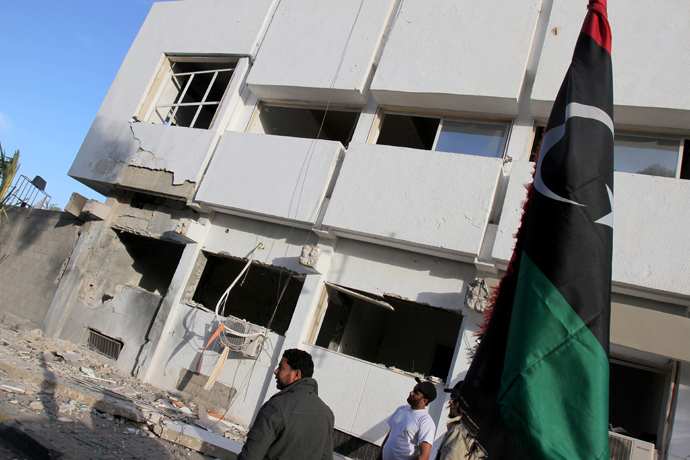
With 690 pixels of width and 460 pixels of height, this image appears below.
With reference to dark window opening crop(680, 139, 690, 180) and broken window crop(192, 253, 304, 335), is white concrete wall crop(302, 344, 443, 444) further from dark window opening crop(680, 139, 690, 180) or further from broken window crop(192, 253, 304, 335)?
broken window crop(192, 253, 304, 335)

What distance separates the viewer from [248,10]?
32.0 ft

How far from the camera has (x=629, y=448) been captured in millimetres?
5223

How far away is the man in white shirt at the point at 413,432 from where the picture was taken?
3.54 m

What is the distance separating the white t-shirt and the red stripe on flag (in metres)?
2.83

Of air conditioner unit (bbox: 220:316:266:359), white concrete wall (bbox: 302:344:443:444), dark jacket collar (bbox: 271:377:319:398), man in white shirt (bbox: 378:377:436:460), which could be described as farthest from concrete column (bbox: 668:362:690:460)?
air conditioner unit (bbox: 220:316:266:359)

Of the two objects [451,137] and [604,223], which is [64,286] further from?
[604,223]

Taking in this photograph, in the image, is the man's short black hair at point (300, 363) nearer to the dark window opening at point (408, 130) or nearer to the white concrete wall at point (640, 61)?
the white concrete wall at point (640, 61)

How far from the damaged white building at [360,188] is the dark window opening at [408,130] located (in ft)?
0.19

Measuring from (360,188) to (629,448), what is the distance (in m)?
4.76

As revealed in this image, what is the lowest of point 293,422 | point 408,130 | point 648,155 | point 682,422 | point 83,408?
point 83,408

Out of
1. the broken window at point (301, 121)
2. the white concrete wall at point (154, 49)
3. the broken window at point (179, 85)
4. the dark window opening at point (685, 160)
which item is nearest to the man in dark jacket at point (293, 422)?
the dark window opening at point (685, 160)

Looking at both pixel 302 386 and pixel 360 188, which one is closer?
pixel 302 386

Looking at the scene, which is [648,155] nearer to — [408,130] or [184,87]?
[408,130]

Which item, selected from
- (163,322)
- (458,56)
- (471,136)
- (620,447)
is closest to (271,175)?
(163,322)
